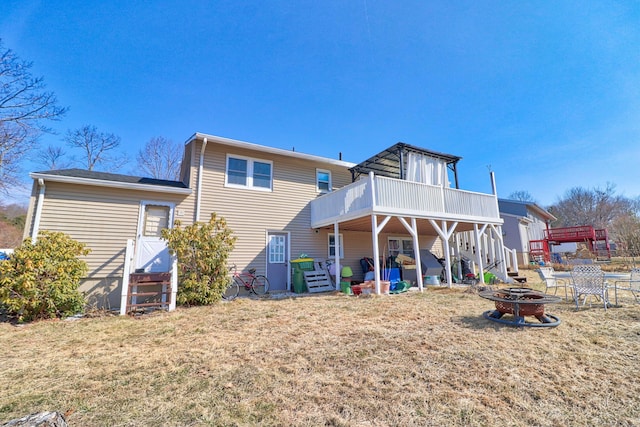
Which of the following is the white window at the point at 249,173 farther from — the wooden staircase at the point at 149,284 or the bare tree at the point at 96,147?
the bare tree at the point at 96,147

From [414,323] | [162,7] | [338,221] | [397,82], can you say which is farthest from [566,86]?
[162,7]

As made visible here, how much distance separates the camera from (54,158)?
2050 cm

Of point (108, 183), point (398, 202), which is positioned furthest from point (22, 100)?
point (398, 202)

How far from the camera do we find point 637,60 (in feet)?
25.9

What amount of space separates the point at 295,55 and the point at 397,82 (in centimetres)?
461

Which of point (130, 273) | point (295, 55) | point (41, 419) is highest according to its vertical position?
point (295, 55)

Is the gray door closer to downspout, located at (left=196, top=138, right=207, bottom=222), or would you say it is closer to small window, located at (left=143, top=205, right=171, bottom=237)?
downspout, located at (left=196, top=138, right=207, bottom=222)

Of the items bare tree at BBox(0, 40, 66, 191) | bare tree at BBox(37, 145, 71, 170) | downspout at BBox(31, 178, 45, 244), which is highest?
bare tree at BBox(37, 145, 71, 170)

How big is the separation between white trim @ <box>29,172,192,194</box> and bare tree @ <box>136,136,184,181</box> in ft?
45.8

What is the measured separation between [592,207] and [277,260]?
177 ft

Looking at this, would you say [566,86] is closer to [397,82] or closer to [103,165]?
[397,82]

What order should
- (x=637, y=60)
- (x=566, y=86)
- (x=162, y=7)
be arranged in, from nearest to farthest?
(x=637, y=60) < (x=162, y=7) < (x=566, y=86)

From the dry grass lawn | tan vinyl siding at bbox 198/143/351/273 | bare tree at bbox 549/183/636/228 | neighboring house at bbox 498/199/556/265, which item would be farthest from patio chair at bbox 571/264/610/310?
bare tree at bbox 549/183/636/228

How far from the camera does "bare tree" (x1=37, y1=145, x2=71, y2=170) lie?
788 inches
